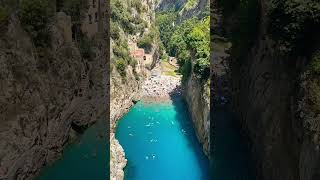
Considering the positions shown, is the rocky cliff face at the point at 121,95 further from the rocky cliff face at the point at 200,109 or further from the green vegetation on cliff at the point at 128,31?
→ the rocky cliff face at the point at 200,109

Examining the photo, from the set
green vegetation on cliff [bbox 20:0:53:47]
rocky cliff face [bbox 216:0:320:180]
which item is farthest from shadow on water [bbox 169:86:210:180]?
green vegetation on cliff [bbox 20:0:53:47]

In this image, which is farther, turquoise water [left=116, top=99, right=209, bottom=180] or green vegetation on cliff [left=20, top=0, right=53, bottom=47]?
turquoise water [left=116, top=99, right=209, bottom=180]

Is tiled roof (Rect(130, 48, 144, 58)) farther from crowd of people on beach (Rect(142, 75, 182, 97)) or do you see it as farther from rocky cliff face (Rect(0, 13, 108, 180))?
rocky cliff face (Rect(0, 13, 108, 180))

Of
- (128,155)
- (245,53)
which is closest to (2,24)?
(245,53)

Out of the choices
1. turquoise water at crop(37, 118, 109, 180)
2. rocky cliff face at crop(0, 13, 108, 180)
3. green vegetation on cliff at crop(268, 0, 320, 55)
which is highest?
green vegetation on cliff at crop(268, 0, 320, 55)

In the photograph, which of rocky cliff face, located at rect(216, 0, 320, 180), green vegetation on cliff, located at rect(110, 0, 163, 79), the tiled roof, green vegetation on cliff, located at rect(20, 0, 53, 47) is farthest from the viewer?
the tiled roof

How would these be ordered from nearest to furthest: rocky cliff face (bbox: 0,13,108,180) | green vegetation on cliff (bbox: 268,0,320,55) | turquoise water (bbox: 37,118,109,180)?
green vegetation on cliff (bbox: 268,0,320,55)
rocky cliff face (bbox: 0,13,108,180)
turquoise water (bbox: 37,118,109,180)

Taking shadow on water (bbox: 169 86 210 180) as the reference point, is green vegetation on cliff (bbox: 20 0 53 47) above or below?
above
